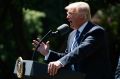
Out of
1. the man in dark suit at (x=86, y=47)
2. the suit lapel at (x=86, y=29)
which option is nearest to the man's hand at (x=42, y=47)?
the man in dark suit at (x=86, y=47)

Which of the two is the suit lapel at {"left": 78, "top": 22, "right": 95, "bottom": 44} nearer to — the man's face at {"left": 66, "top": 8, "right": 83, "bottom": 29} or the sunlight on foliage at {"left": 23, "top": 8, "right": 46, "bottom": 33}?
the man's face at {"left": 66, "top": 8, "right": 83, "bottom": 29}

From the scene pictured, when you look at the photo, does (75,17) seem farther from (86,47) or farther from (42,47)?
(42,47)

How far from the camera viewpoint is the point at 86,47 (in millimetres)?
7516

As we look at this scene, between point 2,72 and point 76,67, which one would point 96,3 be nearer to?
point 76,67

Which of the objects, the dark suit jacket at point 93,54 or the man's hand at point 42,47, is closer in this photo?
the dark suit jacket at point 93,54

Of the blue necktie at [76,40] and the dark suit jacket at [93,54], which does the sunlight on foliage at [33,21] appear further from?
the dark suit jacket at [93,54]

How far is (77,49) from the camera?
7.47 m

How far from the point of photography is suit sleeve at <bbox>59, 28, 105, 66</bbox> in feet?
24.4

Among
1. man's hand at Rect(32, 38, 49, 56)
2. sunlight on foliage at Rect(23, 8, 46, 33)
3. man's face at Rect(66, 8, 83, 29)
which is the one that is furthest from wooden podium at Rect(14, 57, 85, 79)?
sunlight on foliage at Rect(23, 8, 46, 33)

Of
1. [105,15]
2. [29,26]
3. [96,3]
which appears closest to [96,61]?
[96,3]

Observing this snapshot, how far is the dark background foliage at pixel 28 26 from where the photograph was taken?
17.0 meters

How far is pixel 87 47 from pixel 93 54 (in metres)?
A: 0.20

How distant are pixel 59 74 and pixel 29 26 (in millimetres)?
15059

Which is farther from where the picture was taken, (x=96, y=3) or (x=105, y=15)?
(x=105, y=15)
